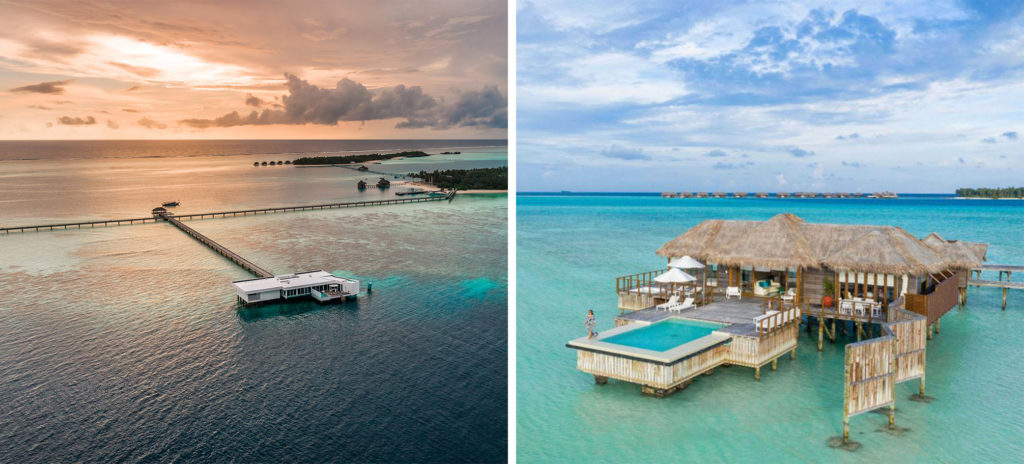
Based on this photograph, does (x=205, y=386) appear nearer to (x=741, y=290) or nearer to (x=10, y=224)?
(x=741, y=290)

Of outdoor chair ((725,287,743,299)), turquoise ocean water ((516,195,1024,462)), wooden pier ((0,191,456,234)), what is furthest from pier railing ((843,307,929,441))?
wooden pier ((0,191,456,234))

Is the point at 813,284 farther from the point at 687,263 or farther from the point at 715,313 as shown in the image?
the point at 715,313

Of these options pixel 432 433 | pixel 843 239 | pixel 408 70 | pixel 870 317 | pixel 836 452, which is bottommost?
pixel 432 433

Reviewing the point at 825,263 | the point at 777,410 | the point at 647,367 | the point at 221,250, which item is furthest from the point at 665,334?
the point at 221,250

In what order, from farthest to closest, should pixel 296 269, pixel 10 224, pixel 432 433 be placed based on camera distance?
pixel 10 224
pixel 296 269
pixel 432 433

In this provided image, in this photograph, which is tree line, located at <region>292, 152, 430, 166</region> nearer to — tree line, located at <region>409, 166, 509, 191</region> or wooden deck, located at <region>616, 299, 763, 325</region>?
tree line, located at <region>409, 166, 509, 191</region>

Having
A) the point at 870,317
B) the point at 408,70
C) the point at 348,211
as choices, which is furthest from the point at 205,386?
the point at 348,211
